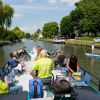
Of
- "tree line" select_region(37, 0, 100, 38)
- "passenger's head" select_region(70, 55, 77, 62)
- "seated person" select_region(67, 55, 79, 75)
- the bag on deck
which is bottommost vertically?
the bag on deck

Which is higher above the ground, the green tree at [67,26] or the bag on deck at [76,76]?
the green tree at [67,26]

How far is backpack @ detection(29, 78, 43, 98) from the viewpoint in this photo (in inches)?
407

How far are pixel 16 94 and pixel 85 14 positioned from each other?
293ft

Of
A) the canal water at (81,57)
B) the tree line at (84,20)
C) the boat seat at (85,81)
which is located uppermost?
the tree line at (84,20)

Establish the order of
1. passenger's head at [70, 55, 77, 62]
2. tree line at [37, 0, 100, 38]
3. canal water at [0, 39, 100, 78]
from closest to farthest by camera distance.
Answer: passenger's head at [70, 55, 77, 62] → canal water at [0, 39, 100, 78] → tree line at [37, 0, 100, 38]

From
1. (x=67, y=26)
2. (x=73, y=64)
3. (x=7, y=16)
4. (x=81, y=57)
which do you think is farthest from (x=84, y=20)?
(x=73, y=64)

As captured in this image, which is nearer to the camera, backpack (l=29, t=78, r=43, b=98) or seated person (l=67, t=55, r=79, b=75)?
backpack (l=29, t=78, r=43, b=98)

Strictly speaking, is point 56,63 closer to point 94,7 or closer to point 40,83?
point 40,83

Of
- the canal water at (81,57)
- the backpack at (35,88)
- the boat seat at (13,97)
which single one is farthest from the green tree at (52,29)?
the boat seat at (13,97)

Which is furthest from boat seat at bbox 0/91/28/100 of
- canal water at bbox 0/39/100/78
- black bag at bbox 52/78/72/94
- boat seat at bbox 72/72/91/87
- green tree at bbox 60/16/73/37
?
green tree at bbox 60/16/73/37

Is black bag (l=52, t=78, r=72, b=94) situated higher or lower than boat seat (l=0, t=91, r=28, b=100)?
higher

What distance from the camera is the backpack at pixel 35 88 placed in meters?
10.3

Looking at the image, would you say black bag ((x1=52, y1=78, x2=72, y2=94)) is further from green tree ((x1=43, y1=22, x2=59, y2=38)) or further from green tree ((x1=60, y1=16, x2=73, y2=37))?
green tree ((x1=43, y1=22, x2=59, y2=38))

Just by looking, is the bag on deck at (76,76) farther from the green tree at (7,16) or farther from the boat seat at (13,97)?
the green tree at (7,16)
